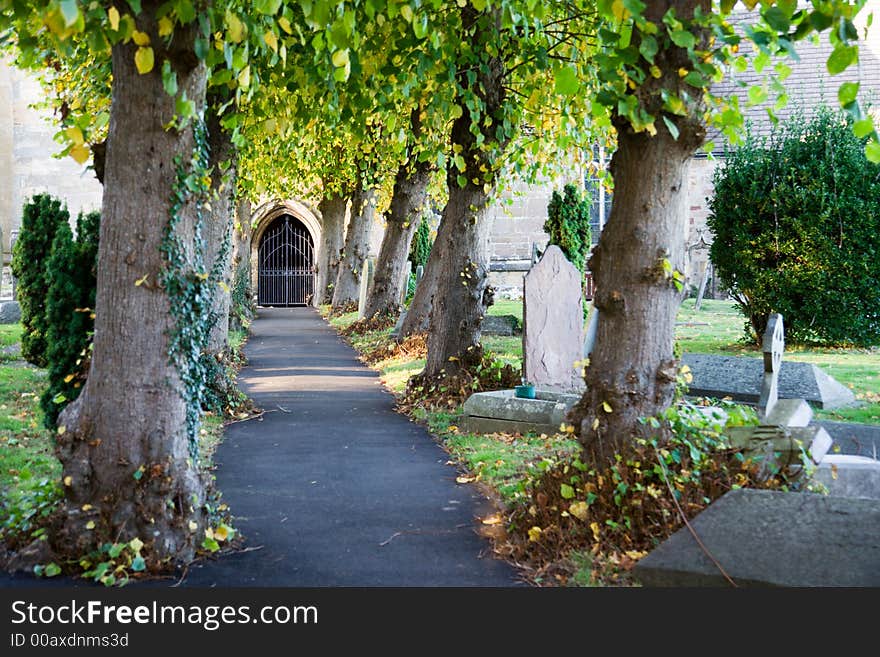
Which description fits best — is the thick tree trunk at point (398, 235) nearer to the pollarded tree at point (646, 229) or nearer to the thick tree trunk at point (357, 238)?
the thick tree trunk at point (357, 238)

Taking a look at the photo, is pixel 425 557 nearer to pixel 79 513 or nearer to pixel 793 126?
pixel 79 513

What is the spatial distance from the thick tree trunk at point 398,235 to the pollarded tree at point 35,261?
1004cm

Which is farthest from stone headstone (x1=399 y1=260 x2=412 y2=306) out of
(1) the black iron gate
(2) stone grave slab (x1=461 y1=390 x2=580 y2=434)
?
(1) the black iron gate

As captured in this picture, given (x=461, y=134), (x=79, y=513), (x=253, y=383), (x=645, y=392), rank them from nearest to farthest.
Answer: (x=79, y=513) → (x=645, y=392) → (x=461, y=134) → (x=253, y=383)

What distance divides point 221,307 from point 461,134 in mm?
3708

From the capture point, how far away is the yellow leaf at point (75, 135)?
4742 mm

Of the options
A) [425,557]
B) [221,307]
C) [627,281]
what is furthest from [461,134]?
[425,557]

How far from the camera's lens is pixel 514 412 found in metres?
9.24

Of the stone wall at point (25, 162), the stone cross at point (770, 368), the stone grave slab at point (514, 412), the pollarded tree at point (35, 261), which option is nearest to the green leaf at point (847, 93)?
the stone cross at point (770, 368)

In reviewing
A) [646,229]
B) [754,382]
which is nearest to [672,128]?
[646,229]

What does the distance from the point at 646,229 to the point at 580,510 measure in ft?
5.92

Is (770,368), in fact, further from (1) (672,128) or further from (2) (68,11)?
(2) (68,11)

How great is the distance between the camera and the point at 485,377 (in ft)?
36.4

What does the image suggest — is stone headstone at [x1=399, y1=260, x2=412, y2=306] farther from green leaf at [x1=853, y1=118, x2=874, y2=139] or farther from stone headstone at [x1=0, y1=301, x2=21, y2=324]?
green leaf at [x1=853, y1=118, x2=874, y2=139]
